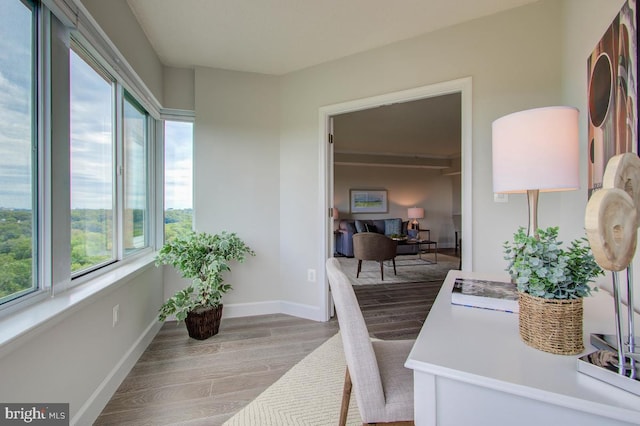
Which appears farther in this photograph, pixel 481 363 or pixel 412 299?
pixel 412 299

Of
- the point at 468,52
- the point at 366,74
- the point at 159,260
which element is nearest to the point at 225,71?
the point at 366,74

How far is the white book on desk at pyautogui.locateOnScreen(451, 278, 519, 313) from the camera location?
3.40 feet

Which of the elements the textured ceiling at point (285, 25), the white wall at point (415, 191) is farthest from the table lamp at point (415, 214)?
the textured ceiling at point (285, 25)

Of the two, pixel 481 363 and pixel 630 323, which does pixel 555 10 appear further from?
pixel 481 363

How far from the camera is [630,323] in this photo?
0.62 m

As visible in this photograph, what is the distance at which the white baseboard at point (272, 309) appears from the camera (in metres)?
2.90

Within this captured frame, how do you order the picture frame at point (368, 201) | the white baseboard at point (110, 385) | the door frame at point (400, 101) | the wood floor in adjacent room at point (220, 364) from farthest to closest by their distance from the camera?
the picture frame at point (368, 201), the door frame at point (400, 101), the wood floor in adjacent room at point (220, 364), the white baseboard at point (110, 385)

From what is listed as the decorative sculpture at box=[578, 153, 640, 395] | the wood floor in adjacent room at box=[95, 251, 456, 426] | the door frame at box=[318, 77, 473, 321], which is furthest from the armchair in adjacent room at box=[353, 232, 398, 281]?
the decorative sculpture at box=[578, 153, 640, 395]

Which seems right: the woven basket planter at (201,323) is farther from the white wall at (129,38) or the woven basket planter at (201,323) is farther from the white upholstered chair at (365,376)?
the white wall at (129,38)

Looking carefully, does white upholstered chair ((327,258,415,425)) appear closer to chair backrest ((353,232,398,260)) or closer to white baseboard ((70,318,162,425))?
white baseboard ((70,318,162,425))

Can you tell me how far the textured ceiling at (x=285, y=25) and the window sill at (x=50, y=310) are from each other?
190 cm

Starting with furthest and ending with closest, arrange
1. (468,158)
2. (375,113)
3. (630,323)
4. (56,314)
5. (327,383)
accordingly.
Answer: (375,113)
(468,158)
(327,383)
(56,314)
(630,323)

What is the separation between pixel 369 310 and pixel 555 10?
2924 mm

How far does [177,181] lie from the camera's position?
9.64 ft
